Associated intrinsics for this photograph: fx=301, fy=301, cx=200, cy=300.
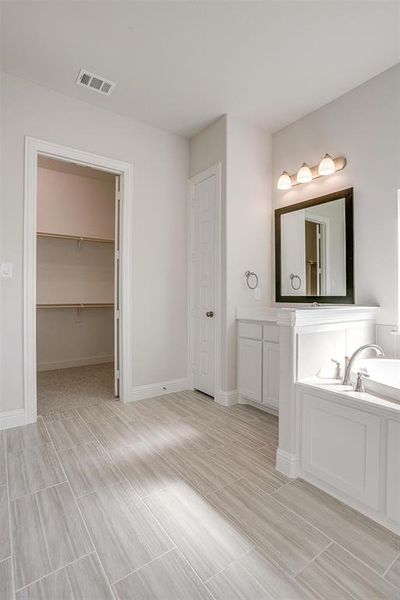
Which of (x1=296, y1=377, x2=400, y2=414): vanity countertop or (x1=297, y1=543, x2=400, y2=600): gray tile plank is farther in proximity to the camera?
(x1=296, y1=377, x2=400, y2=414): vanity countertop

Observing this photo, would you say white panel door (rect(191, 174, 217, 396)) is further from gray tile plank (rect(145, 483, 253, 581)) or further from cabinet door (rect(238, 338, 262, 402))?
gray tile plank (rect(145, 483, 253, 581))

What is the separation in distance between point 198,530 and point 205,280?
2.19m

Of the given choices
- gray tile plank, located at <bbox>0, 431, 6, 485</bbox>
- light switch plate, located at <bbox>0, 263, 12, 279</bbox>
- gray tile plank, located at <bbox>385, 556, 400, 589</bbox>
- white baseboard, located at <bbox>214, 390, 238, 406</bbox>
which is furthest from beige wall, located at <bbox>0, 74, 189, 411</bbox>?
gray tile plank, located at <bbox>385, 556, 400, 589</bbox>

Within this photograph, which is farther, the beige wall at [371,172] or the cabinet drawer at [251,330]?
the cabinet drawer at [251,330]

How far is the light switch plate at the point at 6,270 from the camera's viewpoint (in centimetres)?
234

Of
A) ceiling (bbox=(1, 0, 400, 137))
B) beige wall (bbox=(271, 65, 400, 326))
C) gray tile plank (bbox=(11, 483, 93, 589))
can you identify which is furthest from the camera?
beige wall (bbox=(271, 65, 400, 326))

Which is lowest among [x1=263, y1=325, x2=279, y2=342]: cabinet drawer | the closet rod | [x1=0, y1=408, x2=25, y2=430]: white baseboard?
[x1=0, y1=408, x2=25, y2=430]: white baseboard


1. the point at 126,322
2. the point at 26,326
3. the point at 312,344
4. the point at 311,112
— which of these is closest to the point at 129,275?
the point at 126,322

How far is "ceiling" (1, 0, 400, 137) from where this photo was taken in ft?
6.01

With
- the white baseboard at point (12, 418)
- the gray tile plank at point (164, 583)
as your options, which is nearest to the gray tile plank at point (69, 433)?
the white baseboard at point (12, 418)

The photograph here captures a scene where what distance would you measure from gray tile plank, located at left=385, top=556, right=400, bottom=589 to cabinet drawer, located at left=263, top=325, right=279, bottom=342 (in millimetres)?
1546

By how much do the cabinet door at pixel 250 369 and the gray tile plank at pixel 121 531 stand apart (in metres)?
1.46

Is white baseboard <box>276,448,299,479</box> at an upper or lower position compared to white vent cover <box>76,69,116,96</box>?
lower

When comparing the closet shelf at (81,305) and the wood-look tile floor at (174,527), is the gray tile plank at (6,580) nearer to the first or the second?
the wood-look tile floor at (174,527)
